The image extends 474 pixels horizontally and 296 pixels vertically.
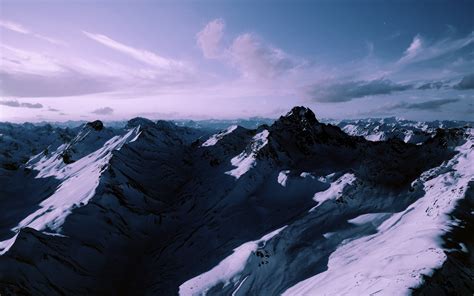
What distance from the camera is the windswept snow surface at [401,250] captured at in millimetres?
35094

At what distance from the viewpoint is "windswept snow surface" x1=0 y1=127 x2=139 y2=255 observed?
224 ft

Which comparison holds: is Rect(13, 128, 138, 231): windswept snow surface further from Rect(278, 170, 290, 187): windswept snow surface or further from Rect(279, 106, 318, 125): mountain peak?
Rect(279, 106, 318, 125): mountain peak

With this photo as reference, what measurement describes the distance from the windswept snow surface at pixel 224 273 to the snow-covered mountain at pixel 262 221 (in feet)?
0.90

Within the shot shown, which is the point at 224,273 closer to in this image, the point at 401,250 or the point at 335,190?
the point at 401,250

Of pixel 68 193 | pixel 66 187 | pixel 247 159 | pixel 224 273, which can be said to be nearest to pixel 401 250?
pixel 224 273

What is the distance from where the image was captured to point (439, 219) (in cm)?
4959

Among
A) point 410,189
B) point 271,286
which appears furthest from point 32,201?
point 410,189

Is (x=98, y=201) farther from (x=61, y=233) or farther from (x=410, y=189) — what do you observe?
(x=410, y=189)

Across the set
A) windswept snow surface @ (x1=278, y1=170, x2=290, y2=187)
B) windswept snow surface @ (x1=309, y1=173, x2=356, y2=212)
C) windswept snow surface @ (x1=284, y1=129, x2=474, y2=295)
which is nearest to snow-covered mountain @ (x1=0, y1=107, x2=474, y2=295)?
windswept snow surface @ (x1=284, y1=129, x2=474, y2=295)

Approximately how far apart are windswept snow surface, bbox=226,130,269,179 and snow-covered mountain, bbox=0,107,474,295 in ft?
1.70

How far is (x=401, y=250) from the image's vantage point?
42500 mm

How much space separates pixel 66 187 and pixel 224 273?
61275mm

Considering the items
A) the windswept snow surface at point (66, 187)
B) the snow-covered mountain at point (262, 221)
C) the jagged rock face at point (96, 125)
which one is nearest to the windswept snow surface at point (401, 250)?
the snow-covered mountain at point (262, 221)

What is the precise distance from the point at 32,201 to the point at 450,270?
103 m
